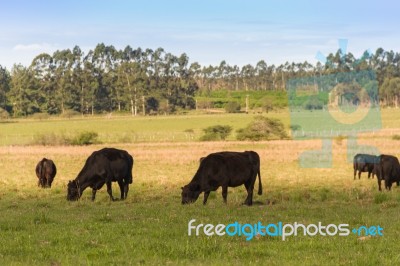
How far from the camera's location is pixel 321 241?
10.0m

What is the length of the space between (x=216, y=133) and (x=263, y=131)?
7217mm

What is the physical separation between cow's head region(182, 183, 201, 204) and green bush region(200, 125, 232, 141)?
175 ft

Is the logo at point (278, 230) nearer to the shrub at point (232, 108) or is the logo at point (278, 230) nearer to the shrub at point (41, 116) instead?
the shrub at point (41, 116)

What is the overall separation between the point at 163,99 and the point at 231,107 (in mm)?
20001

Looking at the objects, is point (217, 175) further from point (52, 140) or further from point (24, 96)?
point (24, 96)

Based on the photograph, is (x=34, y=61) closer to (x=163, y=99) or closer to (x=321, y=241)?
(x=163, y=99)

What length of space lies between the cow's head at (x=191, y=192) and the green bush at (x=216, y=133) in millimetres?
53429

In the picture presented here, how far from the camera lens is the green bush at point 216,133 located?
229ft

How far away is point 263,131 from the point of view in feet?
221

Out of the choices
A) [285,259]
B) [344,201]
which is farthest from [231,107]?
[285,259]

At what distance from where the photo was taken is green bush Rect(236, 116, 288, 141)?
2611 inches

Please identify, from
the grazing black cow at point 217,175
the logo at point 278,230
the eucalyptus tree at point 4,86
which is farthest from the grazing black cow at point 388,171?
the eucalyptus tree at point 4,86

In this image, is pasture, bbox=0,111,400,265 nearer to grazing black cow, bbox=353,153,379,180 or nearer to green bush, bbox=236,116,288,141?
grazing black cow, bbox=353,153,379,180

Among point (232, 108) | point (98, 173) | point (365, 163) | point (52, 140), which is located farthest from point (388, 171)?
point (232, 108)
